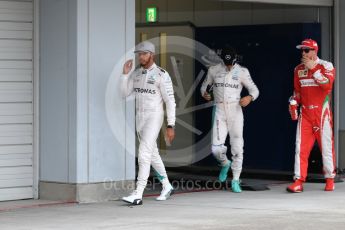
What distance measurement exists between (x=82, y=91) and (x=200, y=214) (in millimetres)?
2198

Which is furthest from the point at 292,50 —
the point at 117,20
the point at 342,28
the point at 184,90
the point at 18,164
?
the point at 18,164

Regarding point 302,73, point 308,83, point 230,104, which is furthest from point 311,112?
point 230,104

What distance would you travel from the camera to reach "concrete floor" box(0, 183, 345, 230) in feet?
30.9

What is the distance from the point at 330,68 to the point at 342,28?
3099mm

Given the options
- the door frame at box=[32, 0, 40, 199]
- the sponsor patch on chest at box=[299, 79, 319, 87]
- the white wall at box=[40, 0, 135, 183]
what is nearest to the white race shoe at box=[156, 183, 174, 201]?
the white wall at box=[40, 0, 135, 183]

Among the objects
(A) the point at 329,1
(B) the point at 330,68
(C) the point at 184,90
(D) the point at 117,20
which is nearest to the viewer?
(D) the point at 117,20

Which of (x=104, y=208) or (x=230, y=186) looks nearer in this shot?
(x=104, y=208)

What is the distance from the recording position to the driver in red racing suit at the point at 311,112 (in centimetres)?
1251

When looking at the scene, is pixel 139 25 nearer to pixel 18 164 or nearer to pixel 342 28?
pixel 342 28

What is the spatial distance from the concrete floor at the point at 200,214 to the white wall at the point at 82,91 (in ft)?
1.71

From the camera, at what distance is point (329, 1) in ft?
50.5

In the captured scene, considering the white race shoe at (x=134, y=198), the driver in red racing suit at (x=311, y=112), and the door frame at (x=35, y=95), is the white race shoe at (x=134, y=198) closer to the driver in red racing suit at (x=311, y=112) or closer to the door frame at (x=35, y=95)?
the door frame at (x=35, y=95)

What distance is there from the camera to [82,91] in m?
11.3

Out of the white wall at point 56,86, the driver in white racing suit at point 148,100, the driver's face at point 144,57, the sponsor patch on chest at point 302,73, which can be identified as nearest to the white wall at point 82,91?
the white wall at point 56,86
